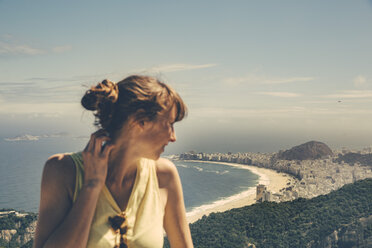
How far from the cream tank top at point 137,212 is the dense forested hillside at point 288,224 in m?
15.2

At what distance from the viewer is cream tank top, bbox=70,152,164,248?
2.50 feet

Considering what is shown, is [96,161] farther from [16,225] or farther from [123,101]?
[16,225]

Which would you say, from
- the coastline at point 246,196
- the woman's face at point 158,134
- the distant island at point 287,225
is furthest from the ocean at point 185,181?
the woman's face at point 158,134

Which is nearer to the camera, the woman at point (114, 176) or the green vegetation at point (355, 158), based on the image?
the woman at point (114, 176)

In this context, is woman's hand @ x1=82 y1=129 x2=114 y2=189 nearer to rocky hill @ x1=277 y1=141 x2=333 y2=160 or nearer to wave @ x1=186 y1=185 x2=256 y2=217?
wave @ x1=186 y1=185 x2=256 y2=217

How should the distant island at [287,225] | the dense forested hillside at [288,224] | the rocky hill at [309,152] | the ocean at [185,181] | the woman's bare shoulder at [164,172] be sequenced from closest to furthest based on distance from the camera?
1. the woman's bare shoulder at [164,172]
2. the distant island at [287,225]
3. the dense forested hillside at [288,224]
4. the ocean at [185,181]
5. the rocky hill at [309,152]

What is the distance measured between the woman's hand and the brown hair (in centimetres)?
4

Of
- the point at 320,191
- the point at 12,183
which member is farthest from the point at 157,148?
the point at 12,183

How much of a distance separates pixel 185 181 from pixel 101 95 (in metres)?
45.9

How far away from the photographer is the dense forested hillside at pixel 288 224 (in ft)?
51.0

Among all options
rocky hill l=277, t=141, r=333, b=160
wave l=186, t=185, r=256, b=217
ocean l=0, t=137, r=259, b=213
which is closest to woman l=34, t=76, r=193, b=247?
wave l=186, t=185, r=256, b=217

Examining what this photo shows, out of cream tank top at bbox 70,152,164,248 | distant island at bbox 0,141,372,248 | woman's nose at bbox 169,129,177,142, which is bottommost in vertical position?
distant island at bbox 0,141,372,248

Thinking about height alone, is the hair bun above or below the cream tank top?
above

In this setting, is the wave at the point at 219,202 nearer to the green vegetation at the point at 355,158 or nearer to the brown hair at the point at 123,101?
the green vegetation at the point at 355,158
